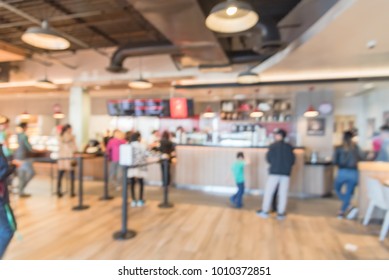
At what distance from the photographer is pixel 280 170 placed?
432 cm

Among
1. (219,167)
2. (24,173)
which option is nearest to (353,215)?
(219,167)

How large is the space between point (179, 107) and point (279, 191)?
3.49 m

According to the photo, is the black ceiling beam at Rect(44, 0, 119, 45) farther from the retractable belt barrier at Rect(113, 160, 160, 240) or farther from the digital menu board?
Result: the retractable belt barrier at Rect(113, 160, 160, 240)

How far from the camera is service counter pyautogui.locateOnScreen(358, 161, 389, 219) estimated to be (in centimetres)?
420

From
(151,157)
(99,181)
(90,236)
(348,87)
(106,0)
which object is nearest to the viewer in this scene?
(90,236)

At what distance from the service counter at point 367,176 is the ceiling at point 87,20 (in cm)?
433

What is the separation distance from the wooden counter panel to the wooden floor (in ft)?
3.12

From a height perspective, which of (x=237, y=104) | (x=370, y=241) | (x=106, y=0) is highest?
(x=106, y=0)

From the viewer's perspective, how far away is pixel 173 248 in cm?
313

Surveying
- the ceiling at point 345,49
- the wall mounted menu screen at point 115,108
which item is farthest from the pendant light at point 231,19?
the wall mounted menu screen at point 115,108

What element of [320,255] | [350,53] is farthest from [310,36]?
[320,255]

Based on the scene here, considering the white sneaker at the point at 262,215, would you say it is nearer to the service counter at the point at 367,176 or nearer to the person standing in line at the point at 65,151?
the service counter at the point at 367,176

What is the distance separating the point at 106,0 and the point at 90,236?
376cm

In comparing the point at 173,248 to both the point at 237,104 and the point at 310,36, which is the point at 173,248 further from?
the point at 237,104
